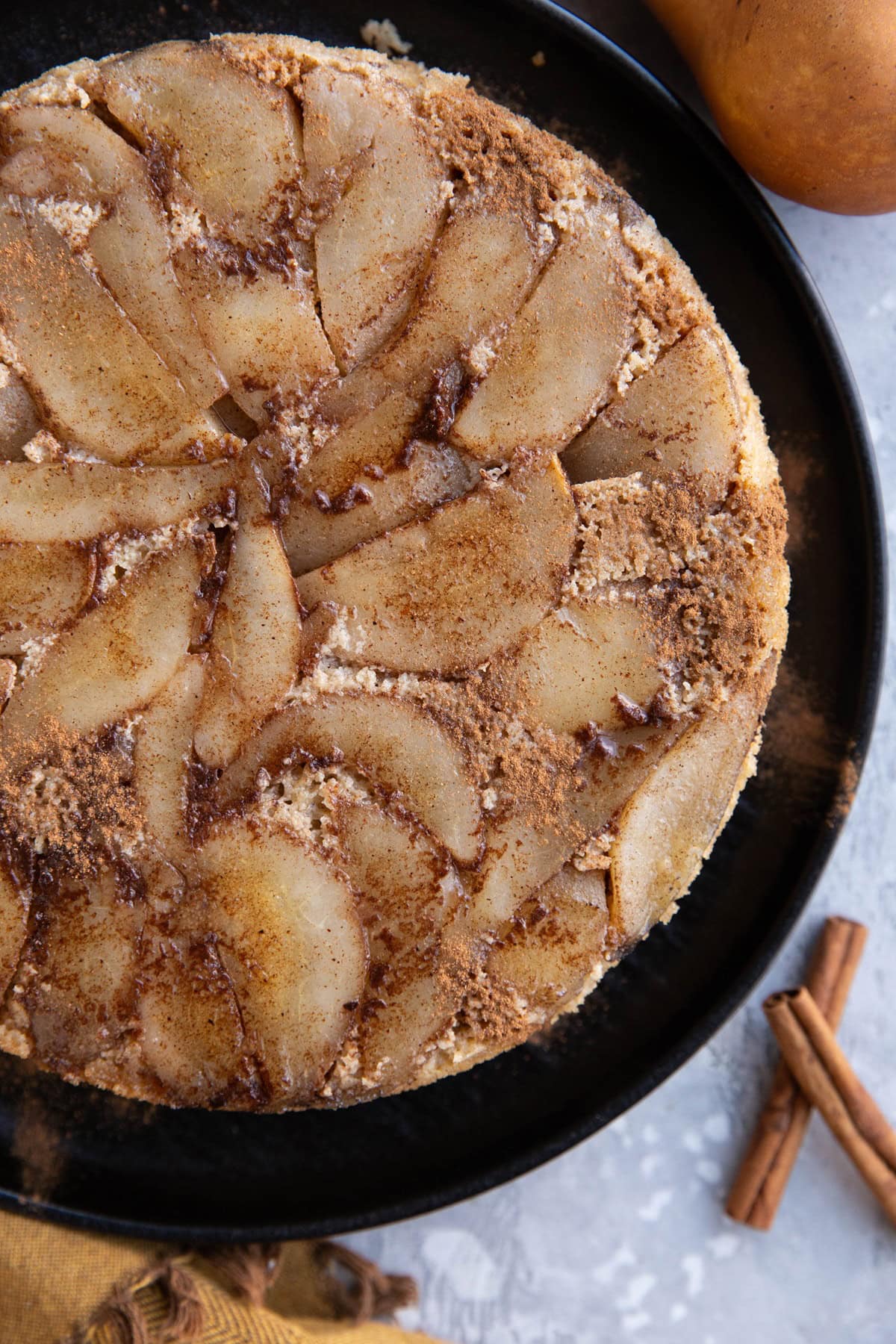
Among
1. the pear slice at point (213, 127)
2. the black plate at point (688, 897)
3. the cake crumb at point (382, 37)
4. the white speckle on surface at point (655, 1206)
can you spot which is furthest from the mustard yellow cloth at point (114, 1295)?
the cake crumb at point (382, 37)

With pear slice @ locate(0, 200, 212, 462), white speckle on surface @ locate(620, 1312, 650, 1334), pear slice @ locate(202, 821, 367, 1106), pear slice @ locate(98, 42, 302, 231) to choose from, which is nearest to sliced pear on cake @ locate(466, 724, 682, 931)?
pear slice @ locate(202, 821, 367, 1106)

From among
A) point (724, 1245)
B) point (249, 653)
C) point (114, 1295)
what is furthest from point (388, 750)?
point (724, 1245)

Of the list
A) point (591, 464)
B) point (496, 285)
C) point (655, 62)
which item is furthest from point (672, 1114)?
point (655, 62)

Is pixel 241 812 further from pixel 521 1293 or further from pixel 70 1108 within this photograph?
pixel 521 1293

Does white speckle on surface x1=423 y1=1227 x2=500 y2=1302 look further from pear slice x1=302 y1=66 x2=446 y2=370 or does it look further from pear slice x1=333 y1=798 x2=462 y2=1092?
pear slice x1=302 y1=66 x2=446 y2=370

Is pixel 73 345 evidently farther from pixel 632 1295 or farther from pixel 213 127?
pixel 632 1295

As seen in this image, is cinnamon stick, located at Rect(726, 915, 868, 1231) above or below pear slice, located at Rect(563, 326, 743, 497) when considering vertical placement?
below
